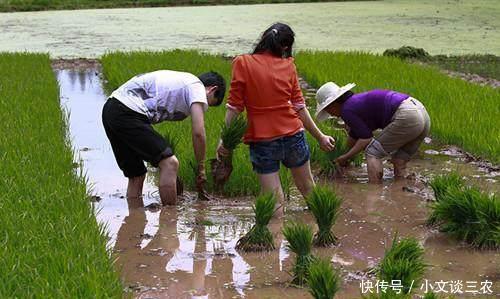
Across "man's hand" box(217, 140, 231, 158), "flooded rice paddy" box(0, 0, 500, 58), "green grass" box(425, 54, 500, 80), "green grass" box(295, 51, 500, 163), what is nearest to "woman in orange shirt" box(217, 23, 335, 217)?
"man's hand" box(217, 140, 231, 158)

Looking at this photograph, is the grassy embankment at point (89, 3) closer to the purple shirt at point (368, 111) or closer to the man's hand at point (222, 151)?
the purple shirt at point (368, 111)

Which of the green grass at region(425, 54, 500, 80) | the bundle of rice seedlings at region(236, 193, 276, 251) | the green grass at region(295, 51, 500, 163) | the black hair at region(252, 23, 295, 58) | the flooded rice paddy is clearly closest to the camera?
the bundle of rice seedlings at region(236, 193, 276, 251)

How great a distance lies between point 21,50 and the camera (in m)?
11.1

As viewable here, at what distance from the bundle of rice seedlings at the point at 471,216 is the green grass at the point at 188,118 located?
1.20 metres

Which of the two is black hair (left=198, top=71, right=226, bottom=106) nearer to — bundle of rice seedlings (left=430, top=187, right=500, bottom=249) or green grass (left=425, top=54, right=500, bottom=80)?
bundle of rice seedlings (left=430, top=187, right=500, bottom=249)

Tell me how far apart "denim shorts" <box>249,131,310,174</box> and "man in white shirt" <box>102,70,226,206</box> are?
0.95 ft

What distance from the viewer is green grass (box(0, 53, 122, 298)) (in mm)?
2709

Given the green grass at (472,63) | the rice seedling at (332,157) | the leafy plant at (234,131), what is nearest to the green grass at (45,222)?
the leafy plant at (234,131)

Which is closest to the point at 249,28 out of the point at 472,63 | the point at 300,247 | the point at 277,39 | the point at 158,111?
the point at 472,63

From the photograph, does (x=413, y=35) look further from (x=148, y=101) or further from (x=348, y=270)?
(x=348, y=270)

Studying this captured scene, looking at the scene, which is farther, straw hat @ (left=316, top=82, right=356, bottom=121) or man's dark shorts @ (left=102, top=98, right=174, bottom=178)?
straw hat @ (left=316, top=82, right=356, bottom=121)

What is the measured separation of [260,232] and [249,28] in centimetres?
964

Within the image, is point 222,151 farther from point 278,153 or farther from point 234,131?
point 278,153

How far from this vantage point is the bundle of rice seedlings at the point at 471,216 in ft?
11.5
